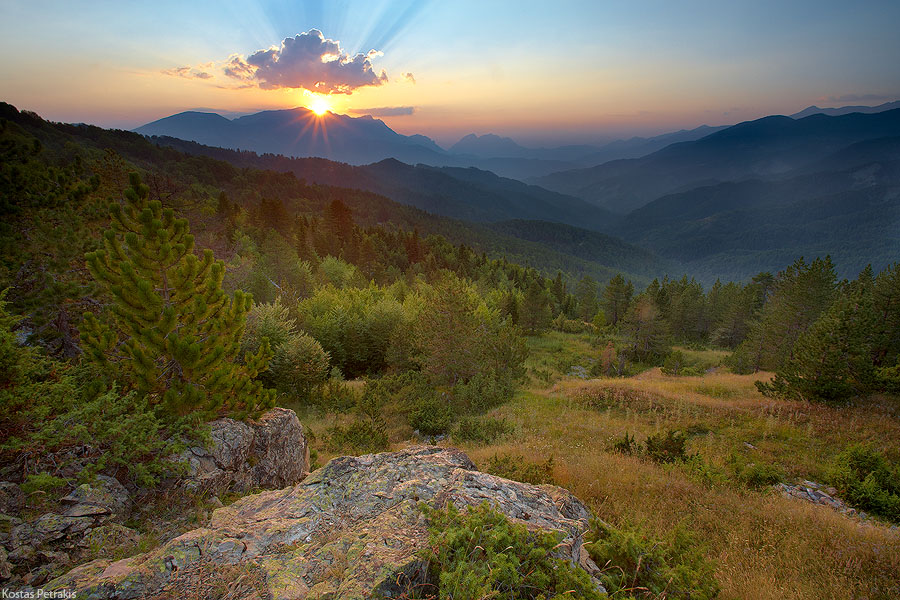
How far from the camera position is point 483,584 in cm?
338

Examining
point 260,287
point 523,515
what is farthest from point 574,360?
point 523,515

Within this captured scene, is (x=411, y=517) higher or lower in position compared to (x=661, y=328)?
higher

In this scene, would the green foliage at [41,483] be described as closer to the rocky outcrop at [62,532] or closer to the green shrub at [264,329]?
the rocky outcrop at [62,532]

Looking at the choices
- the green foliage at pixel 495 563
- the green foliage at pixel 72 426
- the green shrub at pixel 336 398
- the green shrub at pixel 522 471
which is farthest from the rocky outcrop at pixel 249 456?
the green shrub at pixel 336 398

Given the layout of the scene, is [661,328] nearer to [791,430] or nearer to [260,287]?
[791,430]

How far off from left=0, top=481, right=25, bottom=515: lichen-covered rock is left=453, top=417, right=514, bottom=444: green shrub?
1125cm

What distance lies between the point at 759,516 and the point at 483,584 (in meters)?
7.26

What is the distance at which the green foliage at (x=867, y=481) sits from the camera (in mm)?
8445

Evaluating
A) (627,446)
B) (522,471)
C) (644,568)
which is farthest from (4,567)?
(627,446)

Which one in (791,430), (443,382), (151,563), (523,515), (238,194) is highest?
(238,194)

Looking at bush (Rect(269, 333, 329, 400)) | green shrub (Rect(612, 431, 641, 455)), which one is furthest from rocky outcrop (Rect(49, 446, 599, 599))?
bush (Rect(269, 333, 329, 400))

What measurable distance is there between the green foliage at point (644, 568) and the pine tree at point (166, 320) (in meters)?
7.71

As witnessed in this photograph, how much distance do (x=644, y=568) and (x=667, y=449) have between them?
762 cm

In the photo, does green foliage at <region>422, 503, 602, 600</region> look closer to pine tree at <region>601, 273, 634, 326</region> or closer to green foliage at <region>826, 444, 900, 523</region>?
green foliage at <region>826, 444, 900, 523</region>
